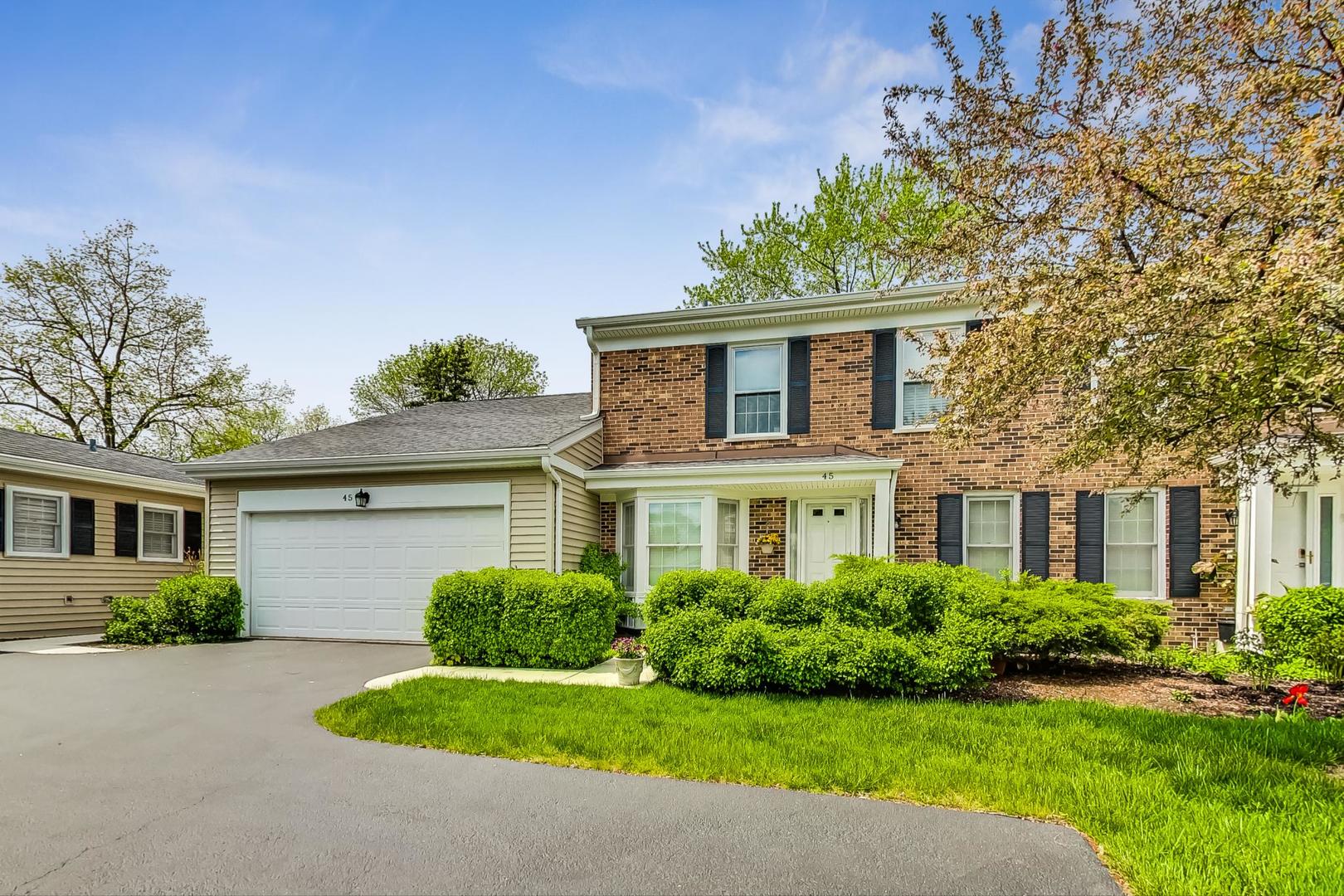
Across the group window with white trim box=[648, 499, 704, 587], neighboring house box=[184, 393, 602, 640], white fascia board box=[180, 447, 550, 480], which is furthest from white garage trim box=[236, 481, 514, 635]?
window with white trim box=[648, 499, 704, 587]

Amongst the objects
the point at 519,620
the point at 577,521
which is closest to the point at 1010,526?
the point at 577,521

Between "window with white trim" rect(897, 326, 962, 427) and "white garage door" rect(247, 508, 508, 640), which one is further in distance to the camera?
"window with white trim" rect(897, 326, 962, 427)

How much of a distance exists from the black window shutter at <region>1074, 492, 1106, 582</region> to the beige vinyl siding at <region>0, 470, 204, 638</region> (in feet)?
54.5

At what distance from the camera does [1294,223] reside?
4523mm

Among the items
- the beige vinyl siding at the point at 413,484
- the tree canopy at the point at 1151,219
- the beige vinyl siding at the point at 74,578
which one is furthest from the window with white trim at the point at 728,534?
the beige vinyl siding at the point at 74,578

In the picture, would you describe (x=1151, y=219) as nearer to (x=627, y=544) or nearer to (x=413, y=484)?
(x=627, y=544)

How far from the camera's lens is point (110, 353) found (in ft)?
77.5

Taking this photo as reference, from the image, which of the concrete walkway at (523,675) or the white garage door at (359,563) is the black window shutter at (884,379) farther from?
the white garage door at (359,563)

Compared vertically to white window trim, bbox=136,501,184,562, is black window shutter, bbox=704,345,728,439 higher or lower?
higher

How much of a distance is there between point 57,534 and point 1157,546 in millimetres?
17857

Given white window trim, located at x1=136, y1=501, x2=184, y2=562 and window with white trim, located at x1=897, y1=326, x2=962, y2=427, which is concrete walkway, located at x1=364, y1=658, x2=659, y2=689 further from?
white window trim, located at x1=136, y1=501, x2=184, y2=562

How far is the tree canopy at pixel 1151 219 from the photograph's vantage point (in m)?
4.32

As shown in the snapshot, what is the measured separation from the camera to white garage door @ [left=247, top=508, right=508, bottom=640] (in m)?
11.0

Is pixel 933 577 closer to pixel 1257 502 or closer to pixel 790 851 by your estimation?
pixel 790 851
